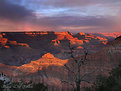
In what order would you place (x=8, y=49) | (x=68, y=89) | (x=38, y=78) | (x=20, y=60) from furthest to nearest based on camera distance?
(x=8, y=49) < (x=20, y=60) < (x=38, y=78) < (x=68, y=89)

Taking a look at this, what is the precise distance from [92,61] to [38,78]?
27869 mm

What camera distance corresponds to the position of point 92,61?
7744cm

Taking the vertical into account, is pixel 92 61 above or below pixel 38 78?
above

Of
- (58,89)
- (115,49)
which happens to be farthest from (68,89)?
(115,49)

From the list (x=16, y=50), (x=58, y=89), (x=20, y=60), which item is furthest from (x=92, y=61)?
(x=16, y=50)

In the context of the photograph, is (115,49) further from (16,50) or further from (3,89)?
(16,50)

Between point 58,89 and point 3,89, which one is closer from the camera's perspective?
point 3,89

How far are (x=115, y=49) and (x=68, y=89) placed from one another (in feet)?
104

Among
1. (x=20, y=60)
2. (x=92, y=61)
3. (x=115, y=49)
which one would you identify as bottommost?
(x=20, y=60)

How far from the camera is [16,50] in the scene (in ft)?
636

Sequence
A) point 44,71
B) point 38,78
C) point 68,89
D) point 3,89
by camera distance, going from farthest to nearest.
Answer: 1. point 44,71
2. point 38,78
3. point 68,89
4. point 3,89

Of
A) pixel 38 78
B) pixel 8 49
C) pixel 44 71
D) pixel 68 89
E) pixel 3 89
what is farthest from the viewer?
pixel 8 49

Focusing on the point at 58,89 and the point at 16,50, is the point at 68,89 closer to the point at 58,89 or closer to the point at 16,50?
the point at 58,89

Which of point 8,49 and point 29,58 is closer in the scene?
point 29,58
